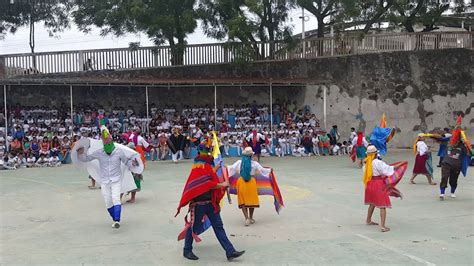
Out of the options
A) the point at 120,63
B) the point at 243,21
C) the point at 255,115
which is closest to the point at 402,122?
the point at 255,115

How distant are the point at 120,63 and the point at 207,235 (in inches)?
711

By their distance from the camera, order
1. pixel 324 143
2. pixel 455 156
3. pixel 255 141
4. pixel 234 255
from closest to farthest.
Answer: pixel 234 255
pixel 455 156
pixel 255 141
pixel 324 143

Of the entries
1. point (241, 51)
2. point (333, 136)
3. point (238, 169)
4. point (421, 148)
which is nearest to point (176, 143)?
point (241, 51)

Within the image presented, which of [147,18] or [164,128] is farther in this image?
[147,18]

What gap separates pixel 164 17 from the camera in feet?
76.0

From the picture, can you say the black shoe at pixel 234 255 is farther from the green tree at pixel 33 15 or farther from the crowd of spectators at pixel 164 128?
the green tree at pixel 33 15

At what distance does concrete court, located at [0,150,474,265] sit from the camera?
22.4ft

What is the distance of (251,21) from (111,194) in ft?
55.8

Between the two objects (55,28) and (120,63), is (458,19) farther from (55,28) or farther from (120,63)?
(55,28)

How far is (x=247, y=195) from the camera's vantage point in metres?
8.80

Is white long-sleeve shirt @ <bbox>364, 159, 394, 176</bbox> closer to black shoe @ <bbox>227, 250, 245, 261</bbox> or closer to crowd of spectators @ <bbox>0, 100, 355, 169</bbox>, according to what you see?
black shoe @ <bbox>227, 250, 245, 261</bbox>

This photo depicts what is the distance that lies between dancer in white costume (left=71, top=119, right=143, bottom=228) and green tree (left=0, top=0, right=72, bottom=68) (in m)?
20.6

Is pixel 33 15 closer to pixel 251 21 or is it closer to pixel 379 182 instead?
pixel 251 21

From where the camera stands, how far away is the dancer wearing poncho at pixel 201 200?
6.77 m
